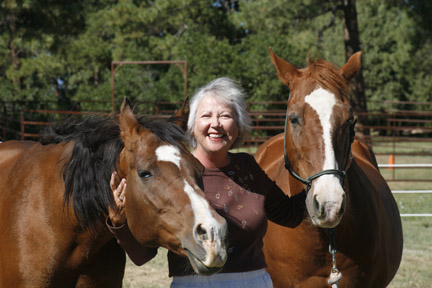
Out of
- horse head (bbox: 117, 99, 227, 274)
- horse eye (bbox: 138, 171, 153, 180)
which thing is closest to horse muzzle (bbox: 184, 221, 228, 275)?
horse head (bbox: 117, 99, 227, 274)

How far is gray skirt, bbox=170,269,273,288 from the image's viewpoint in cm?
249

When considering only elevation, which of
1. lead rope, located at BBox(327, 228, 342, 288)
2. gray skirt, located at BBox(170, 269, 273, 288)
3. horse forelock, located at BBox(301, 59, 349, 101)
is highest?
horse forelock, located at BBox(301, 59, 349, 101)

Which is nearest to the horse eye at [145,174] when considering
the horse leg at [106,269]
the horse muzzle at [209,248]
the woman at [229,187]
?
the horse muzzle at [209,248]

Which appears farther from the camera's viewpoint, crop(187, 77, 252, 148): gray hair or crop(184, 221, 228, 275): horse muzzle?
crop(187, 77, 252, 148): gray hair

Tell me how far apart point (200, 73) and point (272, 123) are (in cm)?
522

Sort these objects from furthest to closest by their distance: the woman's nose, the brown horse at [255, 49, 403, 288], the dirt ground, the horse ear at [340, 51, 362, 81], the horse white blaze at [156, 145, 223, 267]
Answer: the dirt ground < the horse ear at [340, 51, 362, 81] < the brown horse at [255, 49, 403, 288] < the woman's nose < the horse white blaze at [156, 145, 223, 267]

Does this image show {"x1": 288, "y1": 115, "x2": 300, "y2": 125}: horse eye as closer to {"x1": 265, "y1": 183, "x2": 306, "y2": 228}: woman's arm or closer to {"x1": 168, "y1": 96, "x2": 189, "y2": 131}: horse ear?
{"x1": 265, "y1": 183, "x2": 306, "y2": 228}: woman's arm

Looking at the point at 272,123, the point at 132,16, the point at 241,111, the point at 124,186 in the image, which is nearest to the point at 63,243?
the point at 124,186

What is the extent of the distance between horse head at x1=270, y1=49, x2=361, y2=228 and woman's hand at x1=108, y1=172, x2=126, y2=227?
0.95 meters

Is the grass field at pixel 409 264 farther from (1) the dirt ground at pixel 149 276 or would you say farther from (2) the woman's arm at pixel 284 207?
(2) the woman's arm at pixel 284 207

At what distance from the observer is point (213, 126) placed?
2621 mm

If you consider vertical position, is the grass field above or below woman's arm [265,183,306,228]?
below

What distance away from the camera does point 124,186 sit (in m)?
2.32

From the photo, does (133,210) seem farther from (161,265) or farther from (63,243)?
(161,265)
